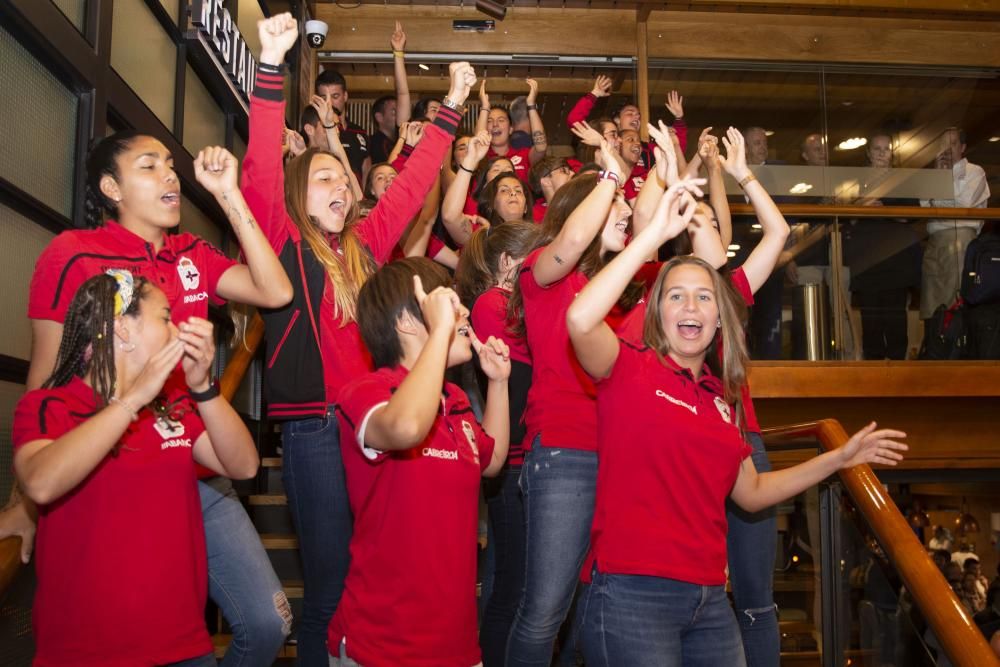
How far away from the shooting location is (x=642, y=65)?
7.08 meters

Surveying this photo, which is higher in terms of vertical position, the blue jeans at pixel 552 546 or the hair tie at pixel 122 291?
the hair tie at pixel 122 291

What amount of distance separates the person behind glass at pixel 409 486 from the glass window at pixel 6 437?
4.29ft

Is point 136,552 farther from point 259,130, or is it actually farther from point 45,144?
point 45,144

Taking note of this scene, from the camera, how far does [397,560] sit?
209 centimetres

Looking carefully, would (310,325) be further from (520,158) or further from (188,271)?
(520,158)

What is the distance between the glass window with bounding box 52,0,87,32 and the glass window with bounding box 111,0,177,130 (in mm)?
270

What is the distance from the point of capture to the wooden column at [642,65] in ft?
23.0

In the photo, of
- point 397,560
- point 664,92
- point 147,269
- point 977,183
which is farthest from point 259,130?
point 977,183

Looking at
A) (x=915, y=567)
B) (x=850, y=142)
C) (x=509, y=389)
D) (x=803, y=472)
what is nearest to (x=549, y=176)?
(x=509, y=389)

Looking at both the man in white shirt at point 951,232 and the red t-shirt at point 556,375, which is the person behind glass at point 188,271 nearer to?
the red t-shirt at point 556,375

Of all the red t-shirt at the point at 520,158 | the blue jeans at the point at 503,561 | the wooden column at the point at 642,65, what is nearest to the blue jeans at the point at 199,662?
the blue jeans at the point at 503,561

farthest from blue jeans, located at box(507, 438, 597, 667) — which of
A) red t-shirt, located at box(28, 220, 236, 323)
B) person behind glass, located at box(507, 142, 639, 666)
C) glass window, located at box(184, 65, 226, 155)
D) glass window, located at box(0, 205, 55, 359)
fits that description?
glass window, located at box(184, 65, 226, 155)

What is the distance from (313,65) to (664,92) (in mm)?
2744

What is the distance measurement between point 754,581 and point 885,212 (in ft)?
13.4
